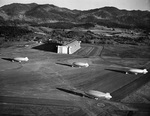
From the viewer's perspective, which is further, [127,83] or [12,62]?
[12,62]

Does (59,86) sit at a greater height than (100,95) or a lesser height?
lesser

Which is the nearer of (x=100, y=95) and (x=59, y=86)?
(x=100, y=95)

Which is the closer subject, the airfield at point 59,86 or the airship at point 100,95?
the airfield at point 59,86

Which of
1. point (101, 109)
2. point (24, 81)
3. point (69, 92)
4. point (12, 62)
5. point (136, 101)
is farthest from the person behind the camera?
point (12, 62)

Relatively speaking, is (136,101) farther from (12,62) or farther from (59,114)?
(12,62)

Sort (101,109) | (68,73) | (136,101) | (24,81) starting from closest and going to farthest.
→ (101,109) < (136,101) < (24,81) < (68,73)

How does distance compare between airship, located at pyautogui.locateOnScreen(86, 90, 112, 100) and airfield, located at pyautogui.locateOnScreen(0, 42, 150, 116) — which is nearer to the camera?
airfield, located at pyautogui.locateOnScreen(0, 42, 150, 116)

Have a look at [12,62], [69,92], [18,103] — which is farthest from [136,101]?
[12,62]
